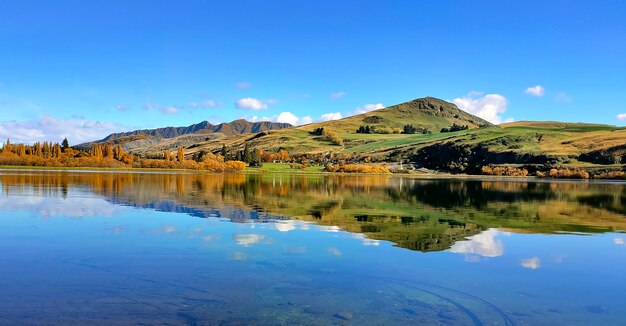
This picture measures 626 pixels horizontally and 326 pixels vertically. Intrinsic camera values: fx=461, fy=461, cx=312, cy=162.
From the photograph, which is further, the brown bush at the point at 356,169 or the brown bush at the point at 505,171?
the brown bush at the point at 356,169

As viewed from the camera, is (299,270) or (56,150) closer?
(299,270)

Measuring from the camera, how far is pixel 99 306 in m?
11.0

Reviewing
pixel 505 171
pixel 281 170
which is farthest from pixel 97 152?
pixel 505 171

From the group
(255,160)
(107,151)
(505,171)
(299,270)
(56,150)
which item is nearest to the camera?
(299,270)

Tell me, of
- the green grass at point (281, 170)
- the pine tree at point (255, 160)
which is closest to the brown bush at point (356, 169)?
the green grass at point (281, 170)

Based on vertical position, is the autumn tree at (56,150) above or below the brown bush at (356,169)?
above

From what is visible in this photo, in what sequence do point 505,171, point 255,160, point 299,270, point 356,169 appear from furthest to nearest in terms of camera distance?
point 255,160, point 356,169, point 505,171, point 299,270

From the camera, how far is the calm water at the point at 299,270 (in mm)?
11047

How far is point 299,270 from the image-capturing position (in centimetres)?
1524

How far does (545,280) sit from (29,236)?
20549 millimetres

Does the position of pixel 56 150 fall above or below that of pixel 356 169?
above

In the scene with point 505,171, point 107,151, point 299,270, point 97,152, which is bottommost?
point 299,270

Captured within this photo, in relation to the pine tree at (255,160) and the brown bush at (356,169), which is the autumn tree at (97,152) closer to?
the pine tree at (255,160)

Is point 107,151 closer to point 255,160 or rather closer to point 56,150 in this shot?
point 56,150
